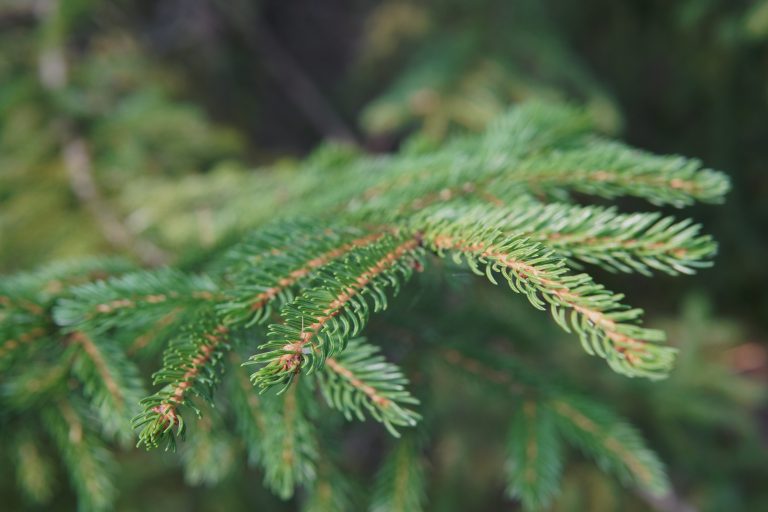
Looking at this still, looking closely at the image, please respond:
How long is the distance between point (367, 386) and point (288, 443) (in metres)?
0.20

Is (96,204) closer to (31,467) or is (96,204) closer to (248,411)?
(31,467)

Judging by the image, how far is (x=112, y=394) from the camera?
760 millimetres

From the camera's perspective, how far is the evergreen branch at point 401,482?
A: 3.07ft

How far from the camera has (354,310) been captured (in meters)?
0.57

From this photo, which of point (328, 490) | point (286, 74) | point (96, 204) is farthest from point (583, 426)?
point (286, 74)

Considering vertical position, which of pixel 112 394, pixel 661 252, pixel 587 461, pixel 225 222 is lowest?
pixel 587 461

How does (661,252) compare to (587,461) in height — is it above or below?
above

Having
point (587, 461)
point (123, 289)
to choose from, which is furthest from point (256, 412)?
point (587, 461)

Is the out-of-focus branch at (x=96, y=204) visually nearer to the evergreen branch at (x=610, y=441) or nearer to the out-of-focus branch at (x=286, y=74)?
the evergreen branch at (x=610, y=441)

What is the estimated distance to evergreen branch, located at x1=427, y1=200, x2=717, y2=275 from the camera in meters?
0.61

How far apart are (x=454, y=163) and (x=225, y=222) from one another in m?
0.52

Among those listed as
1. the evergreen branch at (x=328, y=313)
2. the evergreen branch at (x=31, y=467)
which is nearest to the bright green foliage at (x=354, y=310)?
the evergreen branch at (x=328, y=313)

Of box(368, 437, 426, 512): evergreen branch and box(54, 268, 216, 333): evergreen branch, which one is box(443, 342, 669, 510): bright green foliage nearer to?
box(368, 437, 426, 512): evergreen branch

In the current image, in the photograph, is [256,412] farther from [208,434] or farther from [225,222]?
[225,222]
